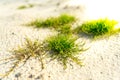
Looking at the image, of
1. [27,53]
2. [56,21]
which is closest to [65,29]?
[56,21]

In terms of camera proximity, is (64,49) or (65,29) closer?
(64,49)

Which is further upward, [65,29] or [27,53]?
[65,29]

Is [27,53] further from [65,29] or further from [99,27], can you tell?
[99,27]

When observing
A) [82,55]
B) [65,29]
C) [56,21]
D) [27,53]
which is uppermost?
[56,21]

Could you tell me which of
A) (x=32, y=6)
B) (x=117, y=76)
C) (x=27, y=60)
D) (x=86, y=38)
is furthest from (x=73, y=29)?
(x=32, y=6)

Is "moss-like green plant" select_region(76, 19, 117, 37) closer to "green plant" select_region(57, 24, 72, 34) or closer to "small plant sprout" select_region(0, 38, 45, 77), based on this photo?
"green plant" select_region(57, 24, 72, 34)

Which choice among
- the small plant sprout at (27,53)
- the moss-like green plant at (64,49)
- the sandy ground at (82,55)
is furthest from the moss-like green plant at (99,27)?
the small plant sprout at (27,53)

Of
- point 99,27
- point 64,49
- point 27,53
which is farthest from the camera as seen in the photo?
point 99,27
